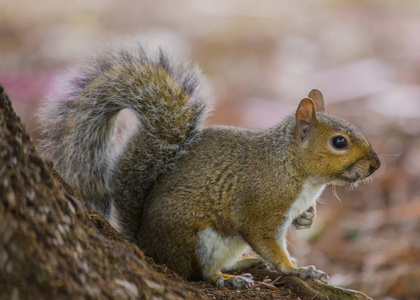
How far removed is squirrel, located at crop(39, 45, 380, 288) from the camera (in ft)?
7.53

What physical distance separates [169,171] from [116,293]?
40.9 inches

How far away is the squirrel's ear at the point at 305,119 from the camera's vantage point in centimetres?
238

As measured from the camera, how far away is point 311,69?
25.1ft

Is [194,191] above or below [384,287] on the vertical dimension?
below

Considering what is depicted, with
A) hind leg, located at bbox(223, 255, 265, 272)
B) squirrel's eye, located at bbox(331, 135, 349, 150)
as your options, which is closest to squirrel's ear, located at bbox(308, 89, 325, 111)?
squirrel's eye, located at bbox(331, 135, 349, 150)

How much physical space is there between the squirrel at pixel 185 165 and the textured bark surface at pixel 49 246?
60cm

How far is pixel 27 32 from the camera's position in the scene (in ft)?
27.2

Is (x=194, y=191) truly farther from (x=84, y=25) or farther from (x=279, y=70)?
(x=84, y=25)

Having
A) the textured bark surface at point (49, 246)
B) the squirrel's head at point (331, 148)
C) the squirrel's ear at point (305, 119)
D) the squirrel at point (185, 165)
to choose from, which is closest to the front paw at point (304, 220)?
the squirrel at point (185, 165)

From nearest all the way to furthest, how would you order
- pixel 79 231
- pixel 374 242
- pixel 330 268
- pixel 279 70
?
pixel 79 231, pixel 330 268, pixel 374 242, pixel 279 70

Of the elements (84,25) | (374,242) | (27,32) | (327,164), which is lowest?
(327,164)

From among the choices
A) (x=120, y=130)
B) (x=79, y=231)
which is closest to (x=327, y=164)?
(x=120, y=130)

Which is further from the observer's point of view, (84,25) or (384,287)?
(84,25)

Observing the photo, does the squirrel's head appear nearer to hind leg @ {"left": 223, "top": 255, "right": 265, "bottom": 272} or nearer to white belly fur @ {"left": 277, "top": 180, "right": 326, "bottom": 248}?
white belly fur @ {"left": 277, "top": 180, "right": 326, "bottom": 248}
